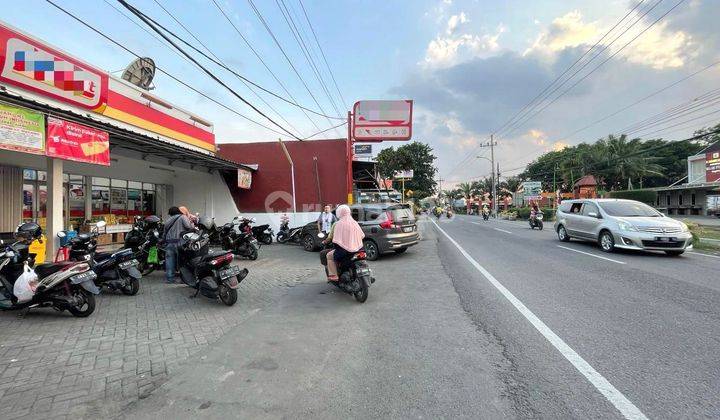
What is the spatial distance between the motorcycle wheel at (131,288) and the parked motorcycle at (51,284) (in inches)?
51.0

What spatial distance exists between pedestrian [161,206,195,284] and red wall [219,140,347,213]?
11.4m

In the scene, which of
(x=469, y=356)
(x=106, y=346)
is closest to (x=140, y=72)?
(x=106, y=346)

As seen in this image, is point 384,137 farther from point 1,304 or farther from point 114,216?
point 1,304

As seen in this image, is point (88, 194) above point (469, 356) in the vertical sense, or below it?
above

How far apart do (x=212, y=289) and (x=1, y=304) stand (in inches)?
112

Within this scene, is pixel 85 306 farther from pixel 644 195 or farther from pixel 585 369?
pixel 644 195

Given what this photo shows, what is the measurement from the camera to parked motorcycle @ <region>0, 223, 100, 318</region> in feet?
17.3

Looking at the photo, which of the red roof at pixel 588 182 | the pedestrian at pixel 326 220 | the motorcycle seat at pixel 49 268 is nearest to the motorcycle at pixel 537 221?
the pedestrian at pixel 326 220

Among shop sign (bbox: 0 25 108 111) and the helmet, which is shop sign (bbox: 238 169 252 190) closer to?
shop sign (bbox: 0 25 108 111)

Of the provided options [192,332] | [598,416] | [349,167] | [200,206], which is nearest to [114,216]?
[200,206]

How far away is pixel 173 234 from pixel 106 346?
3458 millimetres

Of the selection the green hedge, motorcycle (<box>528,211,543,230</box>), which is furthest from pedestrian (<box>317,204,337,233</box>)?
the green hedge

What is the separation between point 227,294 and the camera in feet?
20.0

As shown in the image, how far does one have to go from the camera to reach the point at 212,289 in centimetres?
610
